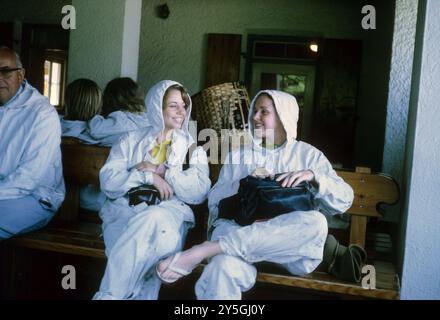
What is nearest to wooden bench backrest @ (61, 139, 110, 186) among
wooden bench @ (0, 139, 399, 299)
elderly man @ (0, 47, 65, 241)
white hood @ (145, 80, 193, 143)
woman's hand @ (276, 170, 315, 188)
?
wooden bench @ (0, 139, 399, 299)

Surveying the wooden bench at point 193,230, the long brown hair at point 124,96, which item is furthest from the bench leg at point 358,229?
the long brown hair at point 124,96

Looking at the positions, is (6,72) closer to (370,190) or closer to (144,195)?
(144,195)

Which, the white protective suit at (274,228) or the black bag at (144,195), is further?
the black bag at (144,195)

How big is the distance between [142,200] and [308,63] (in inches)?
209

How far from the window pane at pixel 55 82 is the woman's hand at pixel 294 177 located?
733 cm

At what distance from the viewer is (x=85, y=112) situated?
3969mm

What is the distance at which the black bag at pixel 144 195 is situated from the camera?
279cm

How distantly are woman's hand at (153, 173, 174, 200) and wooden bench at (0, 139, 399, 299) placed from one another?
0.42 meters

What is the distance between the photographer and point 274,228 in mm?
2455

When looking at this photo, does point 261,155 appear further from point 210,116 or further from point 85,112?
Result: point 85,112

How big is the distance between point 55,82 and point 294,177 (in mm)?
7695

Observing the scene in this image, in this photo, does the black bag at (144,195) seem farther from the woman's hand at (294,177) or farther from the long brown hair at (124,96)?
the long brown hair at (124,96)

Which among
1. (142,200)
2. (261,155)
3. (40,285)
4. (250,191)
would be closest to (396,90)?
(261,155)

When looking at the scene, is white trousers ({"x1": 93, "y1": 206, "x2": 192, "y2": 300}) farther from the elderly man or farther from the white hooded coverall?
the white hooded coverall
